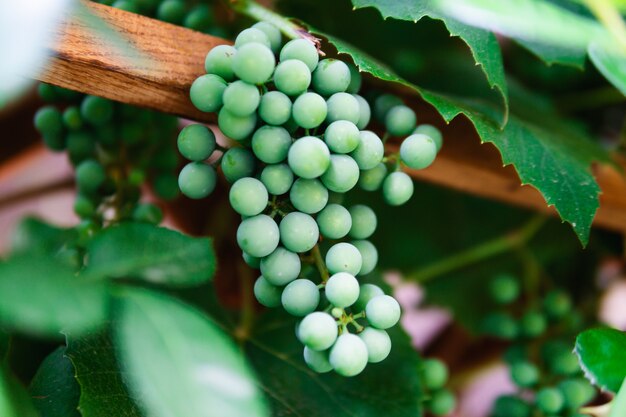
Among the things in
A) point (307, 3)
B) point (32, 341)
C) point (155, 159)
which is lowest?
point (32, 341)

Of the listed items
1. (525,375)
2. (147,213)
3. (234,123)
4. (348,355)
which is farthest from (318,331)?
(525,375)

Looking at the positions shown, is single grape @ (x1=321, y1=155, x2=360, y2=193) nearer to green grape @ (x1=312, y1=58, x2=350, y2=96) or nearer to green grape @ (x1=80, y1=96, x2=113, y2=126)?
green grape @ (x1=312, y1=58, x2=350, y2=96)

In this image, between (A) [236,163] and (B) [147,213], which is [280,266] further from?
(B) [147,213]

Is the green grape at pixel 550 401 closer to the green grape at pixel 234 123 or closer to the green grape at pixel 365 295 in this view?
the green grape at pixel 365 295

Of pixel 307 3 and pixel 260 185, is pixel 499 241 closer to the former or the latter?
pixel 307 3

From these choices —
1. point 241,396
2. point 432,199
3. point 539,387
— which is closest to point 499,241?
point 432,199

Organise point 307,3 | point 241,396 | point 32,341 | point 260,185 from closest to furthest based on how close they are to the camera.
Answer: point 241,396, point 260,185, point 32,341, point 307,3
